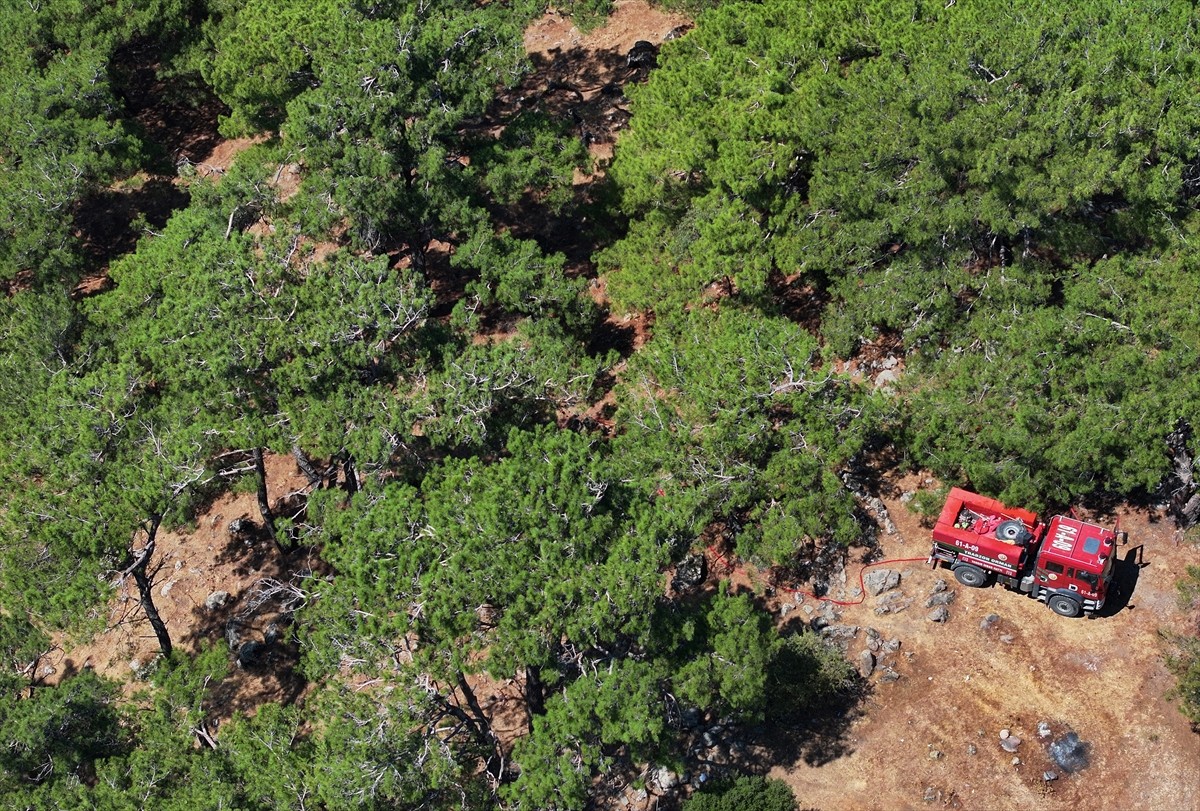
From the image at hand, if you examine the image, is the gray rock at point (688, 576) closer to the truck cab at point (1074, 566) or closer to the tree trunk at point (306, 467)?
the truck cab at point (1074, 566)

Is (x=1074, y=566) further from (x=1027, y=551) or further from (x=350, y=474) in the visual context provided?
(x=350, y=474)

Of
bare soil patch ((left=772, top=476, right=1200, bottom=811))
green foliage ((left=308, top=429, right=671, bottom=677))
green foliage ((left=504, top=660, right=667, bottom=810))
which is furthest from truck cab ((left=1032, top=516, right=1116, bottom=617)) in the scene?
green foliage ((left=504, top=660, right=667, bottom=810))

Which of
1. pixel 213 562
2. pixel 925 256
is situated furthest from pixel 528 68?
pixel 213 562

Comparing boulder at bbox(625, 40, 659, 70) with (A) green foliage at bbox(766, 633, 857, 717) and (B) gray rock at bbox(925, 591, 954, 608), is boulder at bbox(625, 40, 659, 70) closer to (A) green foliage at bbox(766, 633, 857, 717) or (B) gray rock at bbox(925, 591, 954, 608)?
(B) gray rock at bbox(925, 591, 954, 608)

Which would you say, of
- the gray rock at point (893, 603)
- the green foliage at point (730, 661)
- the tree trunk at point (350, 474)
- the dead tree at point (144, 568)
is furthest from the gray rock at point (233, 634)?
the gray rock at point (893, 603)

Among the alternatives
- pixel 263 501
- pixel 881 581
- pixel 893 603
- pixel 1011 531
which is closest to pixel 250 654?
pixel 263 501

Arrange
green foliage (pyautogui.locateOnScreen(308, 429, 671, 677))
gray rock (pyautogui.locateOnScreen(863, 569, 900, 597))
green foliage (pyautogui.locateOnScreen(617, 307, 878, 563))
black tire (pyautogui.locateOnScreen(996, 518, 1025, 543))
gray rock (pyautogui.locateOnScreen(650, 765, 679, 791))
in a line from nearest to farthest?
1. green foliage (pyautogui.locateOnScreen(308, 429, 671, 677))
2. gray rock (pyautogui.locateOnScreen(650, 765, 679, 791))
3. black tire (pyautogui.locateOnScreen(996, 518, 1025, 543))
4. green foliage (pyautogui.locateOnScreen(617, 307, 878, 563))
5. gray rock (pyautogui.locateOnScreen(863, 569, 900, 597))

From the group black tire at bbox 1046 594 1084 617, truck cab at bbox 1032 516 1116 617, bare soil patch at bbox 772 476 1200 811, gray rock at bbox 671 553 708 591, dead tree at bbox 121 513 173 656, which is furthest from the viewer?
gray rock at bbox 671 553 708 591
